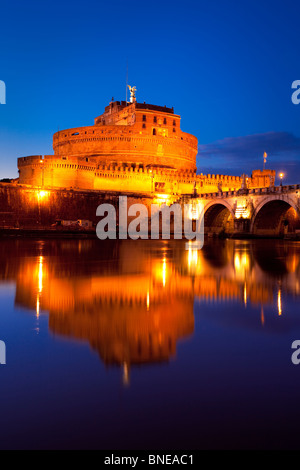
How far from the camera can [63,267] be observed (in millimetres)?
14539

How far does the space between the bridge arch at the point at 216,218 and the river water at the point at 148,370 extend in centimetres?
4571

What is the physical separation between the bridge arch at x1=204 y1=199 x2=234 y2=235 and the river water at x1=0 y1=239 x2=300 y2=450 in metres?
45.7

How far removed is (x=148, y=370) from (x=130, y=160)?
64.5 m

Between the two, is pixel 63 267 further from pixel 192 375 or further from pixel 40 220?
pixel 40 220

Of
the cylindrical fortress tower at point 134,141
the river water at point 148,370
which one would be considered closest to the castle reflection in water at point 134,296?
the river water at point 148,370

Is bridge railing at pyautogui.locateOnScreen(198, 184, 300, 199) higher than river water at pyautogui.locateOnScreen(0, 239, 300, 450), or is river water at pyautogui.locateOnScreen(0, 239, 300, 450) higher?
bridge railing at pyautogui.locateOnScreen(198, 184, 300, 199)

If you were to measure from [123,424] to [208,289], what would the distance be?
7.29 metres

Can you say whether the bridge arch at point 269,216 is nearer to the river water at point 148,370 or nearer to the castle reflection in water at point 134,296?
the castle reflection in water at point 134,296

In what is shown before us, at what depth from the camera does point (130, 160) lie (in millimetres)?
67500

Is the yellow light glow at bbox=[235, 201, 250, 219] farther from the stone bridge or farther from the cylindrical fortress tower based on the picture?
the cylindrical fortress tower

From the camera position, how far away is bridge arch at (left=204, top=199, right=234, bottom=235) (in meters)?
54.9

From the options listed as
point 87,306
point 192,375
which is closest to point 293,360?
point 192,375

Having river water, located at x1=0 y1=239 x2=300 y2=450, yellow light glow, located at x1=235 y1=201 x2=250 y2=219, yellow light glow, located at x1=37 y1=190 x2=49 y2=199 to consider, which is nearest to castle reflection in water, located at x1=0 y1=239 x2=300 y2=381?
river water, located at x1=0 y1=239 x2=300 y2=450

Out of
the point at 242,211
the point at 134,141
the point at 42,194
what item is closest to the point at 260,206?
the point at 242,211
